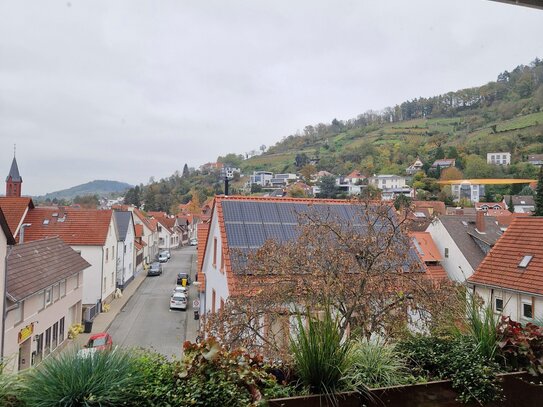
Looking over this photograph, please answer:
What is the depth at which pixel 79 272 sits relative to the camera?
718 inches

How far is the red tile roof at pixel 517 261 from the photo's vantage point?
11562 mm

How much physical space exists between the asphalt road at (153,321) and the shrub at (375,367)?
8710 mm

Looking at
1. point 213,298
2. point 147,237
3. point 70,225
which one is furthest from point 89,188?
point 213,298

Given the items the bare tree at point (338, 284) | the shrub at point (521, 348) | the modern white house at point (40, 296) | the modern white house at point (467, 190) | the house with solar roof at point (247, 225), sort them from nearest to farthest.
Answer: the shrub at point (521, 348) < the bare tree at point (338, 284) < the house with solar roof at point (247, 225) < the modern white house at point (40, 296) < the modern white house at point (467, 190)

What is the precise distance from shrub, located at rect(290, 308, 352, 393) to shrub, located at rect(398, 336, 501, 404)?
29.0 inches

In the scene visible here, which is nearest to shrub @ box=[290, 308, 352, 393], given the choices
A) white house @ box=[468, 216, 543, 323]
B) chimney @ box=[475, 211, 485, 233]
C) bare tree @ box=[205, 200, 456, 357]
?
bare tree @ box=[205, 200, 456, 357]

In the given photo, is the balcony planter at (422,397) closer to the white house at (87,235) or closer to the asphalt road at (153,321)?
the asphalt road at (153,321)

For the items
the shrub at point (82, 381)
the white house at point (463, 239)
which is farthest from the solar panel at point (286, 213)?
the white house at point (463, 239)

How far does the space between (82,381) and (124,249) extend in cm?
2783

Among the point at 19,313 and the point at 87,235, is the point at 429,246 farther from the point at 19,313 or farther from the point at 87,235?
the point at 19,313

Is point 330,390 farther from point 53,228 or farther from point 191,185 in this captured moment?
point 191,185

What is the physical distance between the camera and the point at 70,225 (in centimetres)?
2291

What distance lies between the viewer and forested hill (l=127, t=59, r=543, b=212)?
78.2 m

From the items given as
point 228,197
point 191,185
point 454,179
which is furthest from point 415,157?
point 228,197
